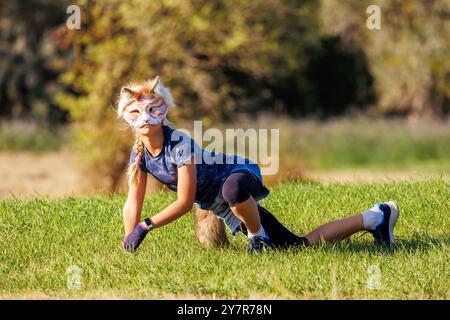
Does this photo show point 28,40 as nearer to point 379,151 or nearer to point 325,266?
point 379,151

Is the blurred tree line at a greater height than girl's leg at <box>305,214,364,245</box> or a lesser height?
greater

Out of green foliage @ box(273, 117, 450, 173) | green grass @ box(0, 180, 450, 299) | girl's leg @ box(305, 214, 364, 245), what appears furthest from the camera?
green foliage @ box(273, 117, 450, 173)

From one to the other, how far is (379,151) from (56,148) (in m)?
10.4

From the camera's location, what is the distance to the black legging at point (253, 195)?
20.8ft

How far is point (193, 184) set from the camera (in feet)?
20.7

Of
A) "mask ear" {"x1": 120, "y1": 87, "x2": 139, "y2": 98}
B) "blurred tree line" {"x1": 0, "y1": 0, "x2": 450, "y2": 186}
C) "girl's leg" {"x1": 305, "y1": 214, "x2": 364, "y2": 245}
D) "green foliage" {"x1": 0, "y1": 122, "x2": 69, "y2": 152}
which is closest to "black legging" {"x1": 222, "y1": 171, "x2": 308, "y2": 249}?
"girl's leg" {"x1": 305, "y1": 214, "x2": 364, "y2": 245}

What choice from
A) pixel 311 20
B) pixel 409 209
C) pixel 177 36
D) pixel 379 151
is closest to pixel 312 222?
pixel 409 209

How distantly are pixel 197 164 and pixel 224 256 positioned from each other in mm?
677

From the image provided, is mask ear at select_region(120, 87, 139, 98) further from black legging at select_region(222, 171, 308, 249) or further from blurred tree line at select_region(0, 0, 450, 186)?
blurred tree line at select_region(0, 0, 450, 186)

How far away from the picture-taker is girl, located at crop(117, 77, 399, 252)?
20.8 feet

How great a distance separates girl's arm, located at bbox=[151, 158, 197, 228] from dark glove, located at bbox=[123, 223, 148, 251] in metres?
0.15

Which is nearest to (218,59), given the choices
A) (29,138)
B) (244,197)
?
(244,197)

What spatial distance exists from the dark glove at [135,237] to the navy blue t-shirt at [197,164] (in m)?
0.41

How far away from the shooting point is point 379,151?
2773cm
